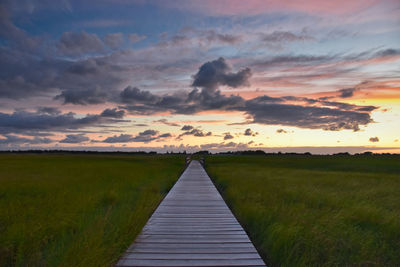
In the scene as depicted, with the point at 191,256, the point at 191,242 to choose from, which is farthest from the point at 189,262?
the point at 191,242

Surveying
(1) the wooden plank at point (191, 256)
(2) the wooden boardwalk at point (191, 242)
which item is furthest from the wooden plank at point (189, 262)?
(1) the wooden plank at point (191, 256)

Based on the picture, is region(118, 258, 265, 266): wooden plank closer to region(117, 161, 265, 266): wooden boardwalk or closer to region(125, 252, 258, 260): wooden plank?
region(117, 161, 265, 266): wooden boardwalk

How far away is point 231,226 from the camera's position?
6504 millimetres

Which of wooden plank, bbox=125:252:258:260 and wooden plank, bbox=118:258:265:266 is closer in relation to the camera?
wooden plank, bbox=118:258:265:266

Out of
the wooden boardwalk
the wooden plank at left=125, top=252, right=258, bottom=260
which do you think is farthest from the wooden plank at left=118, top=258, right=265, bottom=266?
the wooden plank at left=125, top=252, right=258, bottom=260

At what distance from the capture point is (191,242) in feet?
17.5

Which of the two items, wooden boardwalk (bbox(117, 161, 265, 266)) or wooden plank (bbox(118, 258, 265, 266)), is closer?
wooden plank (bbox(118, 258, 265, 266))

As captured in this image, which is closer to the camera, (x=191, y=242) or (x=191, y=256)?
(x=191, y=256)

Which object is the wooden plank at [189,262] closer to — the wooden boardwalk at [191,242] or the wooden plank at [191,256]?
the wooden boardwalk at [191,242]

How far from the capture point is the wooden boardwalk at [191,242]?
4.42 metres

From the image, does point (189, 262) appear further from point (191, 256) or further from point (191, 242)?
point (191, 242)

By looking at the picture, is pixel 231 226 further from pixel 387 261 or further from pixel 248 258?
pixel 387 261

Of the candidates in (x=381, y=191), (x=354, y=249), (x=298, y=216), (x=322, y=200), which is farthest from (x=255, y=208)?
(x=381, y=191)

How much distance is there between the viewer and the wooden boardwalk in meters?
4.42
